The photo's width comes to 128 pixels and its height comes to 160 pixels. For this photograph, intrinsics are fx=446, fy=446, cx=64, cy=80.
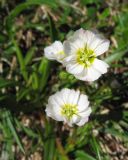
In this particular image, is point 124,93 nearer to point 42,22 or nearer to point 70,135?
point 70,135

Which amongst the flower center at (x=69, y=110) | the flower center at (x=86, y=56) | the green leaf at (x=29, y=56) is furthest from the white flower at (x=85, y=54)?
the green leaf at (x=29, y=56)

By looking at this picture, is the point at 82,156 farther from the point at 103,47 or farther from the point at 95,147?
the point at 103,47

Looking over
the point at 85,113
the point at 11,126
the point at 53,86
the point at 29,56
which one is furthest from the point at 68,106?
the point at 29,56

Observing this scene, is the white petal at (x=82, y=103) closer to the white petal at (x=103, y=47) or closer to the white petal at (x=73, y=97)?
the white petal at (x=73, y=97)

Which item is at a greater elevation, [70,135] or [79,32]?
[79,32]

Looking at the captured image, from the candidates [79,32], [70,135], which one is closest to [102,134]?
[70,135]
